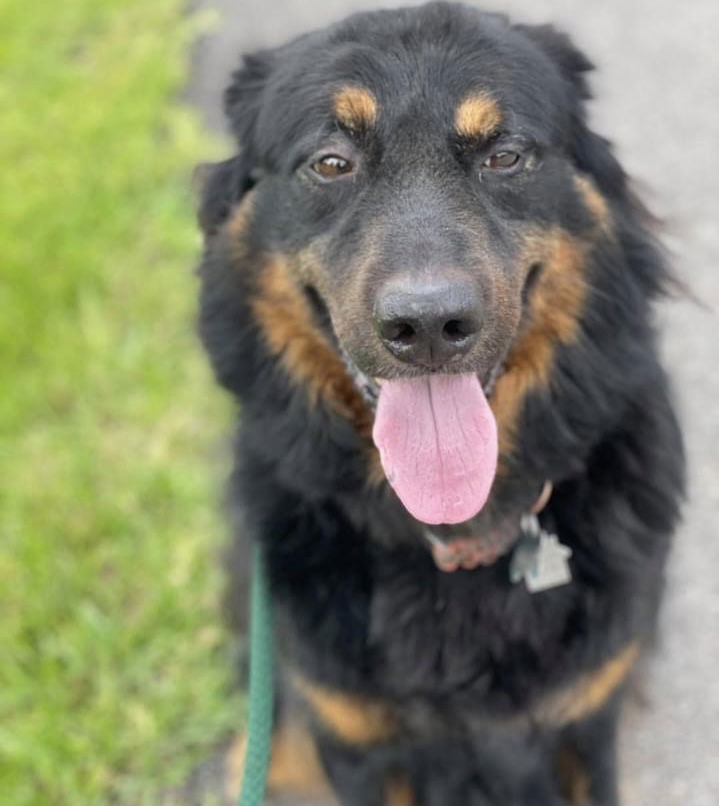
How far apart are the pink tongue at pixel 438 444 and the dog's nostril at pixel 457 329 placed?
8.3 inches

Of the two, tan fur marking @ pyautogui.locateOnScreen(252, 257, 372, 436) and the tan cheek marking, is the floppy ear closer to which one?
tan fur marking @ pyautogui.locateOnScreen(252, 257, 372, 436)

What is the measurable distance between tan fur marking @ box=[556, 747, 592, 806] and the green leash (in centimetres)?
89

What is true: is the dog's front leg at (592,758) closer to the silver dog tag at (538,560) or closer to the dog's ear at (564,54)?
the silver dog tag at (538,560)

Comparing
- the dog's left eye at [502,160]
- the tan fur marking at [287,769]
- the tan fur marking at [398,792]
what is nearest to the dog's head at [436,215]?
the dog's left eye at [502,160]

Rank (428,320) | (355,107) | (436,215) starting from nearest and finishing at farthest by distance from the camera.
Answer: (428,320)
(436,215)
(355,107)

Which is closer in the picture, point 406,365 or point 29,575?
point 406,365

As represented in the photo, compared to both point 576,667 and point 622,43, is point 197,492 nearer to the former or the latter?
point 576,667

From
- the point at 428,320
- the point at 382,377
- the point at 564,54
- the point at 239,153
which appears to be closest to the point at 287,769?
the point at 382,377

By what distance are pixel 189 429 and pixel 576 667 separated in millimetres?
2108

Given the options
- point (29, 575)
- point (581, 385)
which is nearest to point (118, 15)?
point (29, 575)

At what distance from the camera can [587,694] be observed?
2564 mm

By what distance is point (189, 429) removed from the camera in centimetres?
417

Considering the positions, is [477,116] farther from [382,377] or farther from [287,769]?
[287,769]

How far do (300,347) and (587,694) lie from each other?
1.12m
